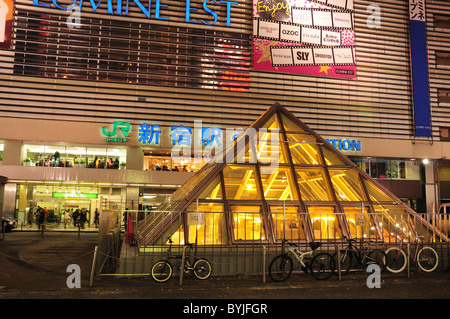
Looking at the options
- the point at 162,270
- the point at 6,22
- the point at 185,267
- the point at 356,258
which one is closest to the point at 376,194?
the point at 356,258

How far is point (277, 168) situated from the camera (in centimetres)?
1325

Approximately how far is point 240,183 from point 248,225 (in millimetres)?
1688

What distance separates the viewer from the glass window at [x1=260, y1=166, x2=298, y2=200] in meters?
13.1

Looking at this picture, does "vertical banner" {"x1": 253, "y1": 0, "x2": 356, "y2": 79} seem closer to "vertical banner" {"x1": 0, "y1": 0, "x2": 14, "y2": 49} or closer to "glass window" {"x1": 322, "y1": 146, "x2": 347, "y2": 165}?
"glass window" {"x1": 322, "y1": 146, "x2": 347, "y2": 165}

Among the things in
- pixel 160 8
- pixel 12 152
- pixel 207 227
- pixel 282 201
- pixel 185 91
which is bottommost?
pixel 207 227

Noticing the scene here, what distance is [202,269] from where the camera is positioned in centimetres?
1016

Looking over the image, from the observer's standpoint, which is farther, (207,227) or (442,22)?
(442,22)

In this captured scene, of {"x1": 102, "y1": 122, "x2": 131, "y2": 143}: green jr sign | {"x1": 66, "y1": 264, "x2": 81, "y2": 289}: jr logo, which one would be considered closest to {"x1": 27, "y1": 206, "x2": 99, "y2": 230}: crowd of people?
{"x1": 102, "y1": 122, "x2": 131, "y2": 143}: green jr sign

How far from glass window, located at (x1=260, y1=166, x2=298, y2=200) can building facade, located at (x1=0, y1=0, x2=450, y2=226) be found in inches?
529

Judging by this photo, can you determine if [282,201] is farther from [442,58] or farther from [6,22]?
[442,58]
